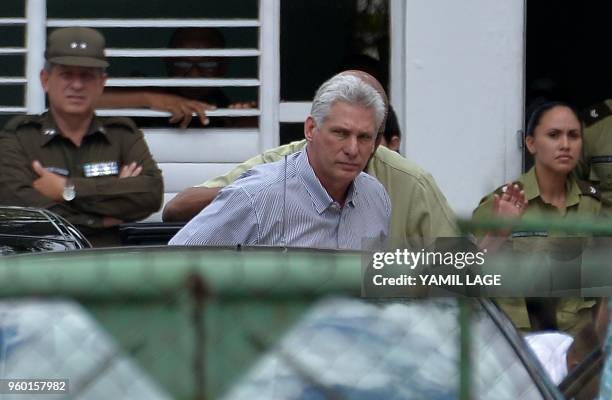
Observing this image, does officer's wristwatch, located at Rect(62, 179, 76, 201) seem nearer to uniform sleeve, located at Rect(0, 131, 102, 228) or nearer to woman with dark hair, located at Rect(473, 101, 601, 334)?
uniform sleeve, located at Rect(0, 131, 102, 228)

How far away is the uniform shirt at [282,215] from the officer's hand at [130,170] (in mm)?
1737

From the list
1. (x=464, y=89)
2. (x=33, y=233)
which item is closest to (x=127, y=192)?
(x=33, y=233)

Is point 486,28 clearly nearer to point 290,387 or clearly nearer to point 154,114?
point 154,114

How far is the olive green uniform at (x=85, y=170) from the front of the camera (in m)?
5.90

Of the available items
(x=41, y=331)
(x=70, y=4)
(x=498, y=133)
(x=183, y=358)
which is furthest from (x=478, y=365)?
(x=70, y=4)

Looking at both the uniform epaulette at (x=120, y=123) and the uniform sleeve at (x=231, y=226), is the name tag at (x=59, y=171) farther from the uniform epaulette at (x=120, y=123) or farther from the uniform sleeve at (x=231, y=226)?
the uniform sleeve at (x=231, y=226)

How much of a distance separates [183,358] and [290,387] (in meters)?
0.21

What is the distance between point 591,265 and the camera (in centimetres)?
245

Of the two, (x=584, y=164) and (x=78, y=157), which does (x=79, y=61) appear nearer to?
(x=78, y=157)

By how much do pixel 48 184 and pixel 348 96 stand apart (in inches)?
75.0

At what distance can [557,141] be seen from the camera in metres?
6.01

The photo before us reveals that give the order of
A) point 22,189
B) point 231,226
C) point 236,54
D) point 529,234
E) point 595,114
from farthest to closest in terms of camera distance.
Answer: point 236,54, point 595,114, point 22,189, point 231,226, point 529,234

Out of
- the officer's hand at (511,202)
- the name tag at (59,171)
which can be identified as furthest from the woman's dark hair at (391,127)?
the name tag at (59,171)

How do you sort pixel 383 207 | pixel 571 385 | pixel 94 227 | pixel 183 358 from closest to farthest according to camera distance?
pixel 183 358 → pixel 571 385 → pixel 383 207 → pixel 94 227
